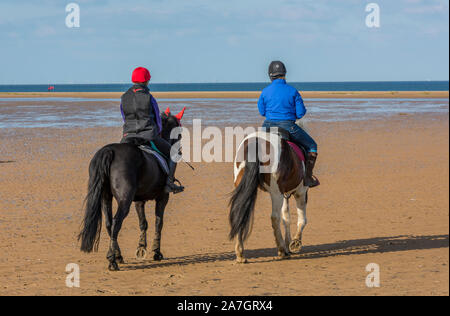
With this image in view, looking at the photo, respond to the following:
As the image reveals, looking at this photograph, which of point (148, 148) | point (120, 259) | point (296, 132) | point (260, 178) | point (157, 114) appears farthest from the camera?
point (296, 132)

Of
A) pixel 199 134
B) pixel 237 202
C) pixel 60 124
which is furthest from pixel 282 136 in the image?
pixel 60 124

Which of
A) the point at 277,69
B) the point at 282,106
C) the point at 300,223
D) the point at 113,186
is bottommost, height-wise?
the point at 300,223

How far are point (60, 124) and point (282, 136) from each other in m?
26.5

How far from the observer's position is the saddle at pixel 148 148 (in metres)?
8.29

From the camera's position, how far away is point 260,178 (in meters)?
8.07

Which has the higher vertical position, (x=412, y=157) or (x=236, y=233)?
(x=412, y=157)

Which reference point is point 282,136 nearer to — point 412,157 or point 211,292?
point 211,292

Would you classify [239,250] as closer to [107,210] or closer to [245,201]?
[245,201]

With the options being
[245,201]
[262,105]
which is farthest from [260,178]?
[262,105]

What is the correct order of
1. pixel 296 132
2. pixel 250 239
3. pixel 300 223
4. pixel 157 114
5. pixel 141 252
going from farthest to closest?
1. pixel 250 239
2. pixel 300 223
3. pixel 296 132
4. pixel 141 252
5. pixel 157 114

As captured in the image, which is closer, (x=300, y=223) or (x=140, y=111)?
(x=140, y=111)

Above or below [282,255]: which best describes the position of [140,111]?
above

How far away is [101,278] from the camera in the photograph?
24.7ft

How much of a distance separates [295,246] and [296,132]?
1.65m
